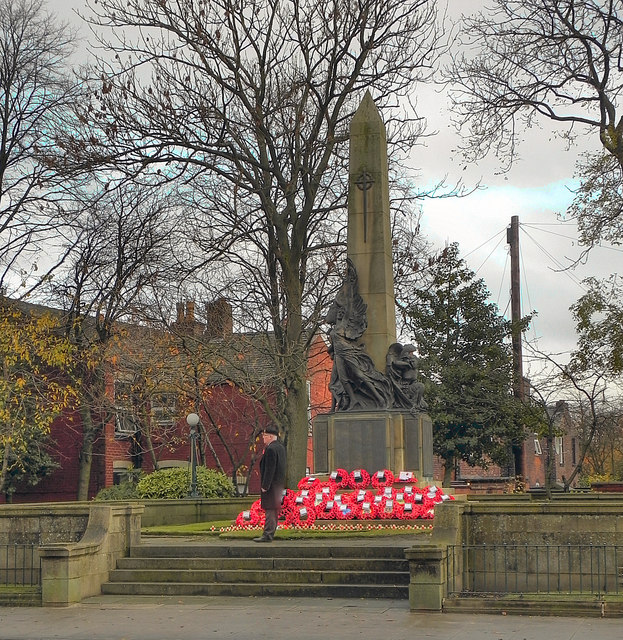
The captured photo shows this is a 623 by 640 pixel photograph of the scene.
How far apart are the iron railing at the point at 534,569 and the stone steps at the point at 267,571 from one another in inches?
34.2

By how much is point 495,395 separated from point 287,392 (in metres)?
15.3

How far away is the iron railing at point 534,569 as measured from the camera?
14180 millimetres

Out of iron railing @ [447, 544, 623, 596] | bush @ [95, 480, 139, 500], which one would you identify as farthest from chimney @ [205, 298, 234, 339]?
iron railing @ [447, 544, 623, 596]

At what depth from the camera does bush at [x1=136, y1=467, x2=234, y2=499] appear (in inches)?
1075

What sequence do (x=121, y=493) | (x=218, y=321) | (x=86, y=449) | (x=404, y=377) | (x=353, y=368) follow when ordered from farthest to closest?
(x=86, y=449) → (x=218, y=321) → (x=121, y=493) → (x=404, y=377) → (x=353, y=368)

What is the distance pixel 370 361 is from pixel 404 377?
749 millimetres

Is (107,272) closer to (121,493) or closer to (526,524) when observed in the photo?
(121,493)

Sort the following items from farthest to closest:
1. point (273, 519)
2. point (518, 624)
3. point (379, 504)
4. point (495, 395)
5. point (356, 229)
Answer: point (495, 395) → point (356, 229) → point (379, 504) → point (273, 519) → point (518, 624)

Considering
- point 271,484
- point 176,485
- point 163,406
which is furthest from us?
point 163,406

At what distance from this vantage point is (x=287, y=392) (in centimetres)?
2895

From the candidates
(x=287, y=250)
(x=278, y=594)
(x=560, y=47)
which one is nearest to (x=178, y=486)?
(x=287, y=250)

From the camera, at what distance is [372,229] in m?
21.6

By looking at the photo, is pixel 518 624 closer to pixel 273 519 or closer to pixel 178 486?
pixel 273 519

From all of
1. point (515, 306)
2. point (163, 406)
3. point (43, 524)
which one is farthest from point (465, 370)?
point (43, 524)
